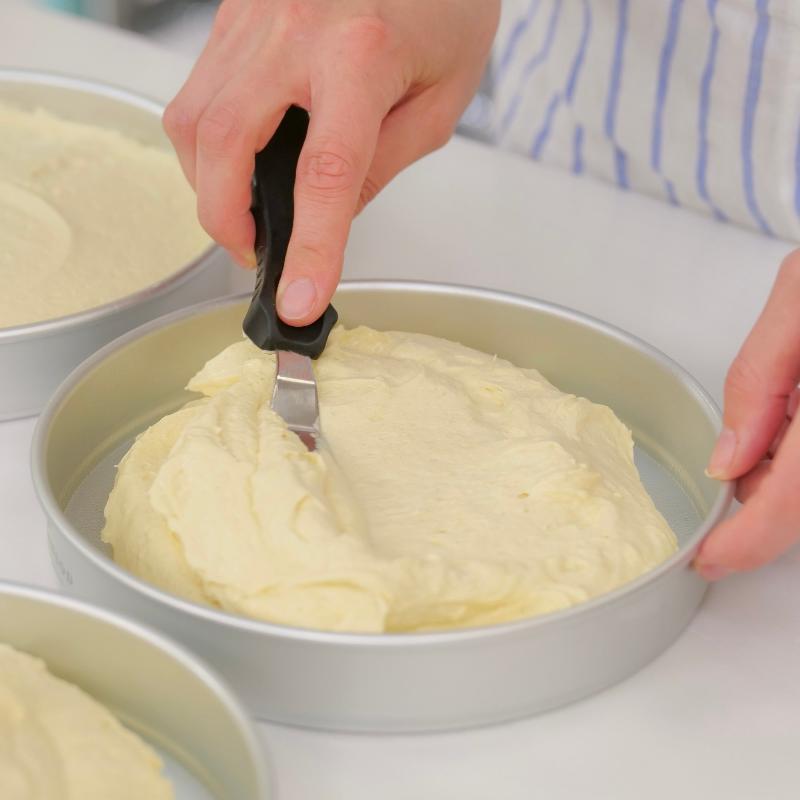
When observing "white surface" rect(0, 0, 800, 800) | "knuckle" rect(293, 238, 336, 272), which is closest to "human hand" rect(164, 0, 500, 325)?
"knuckle" rect(293, 238, 336, 272)

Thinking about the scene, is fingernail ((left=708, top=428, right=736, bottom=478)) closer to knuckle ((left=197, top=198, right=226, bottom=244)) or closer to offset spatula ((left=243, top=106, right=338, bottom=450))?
offset spatula ((left=243, top=106, right=338, bottom=450))

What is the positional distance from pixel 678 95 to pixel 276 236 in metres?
0.58

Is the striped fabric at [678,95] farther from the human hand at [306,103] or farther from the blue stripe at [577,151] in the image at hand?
the human hand at [306,103]

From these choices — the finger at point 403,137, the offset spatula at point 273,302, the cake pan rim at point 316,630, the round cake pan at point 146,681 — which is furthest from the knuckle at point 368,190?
the round cake pan at point 146,681

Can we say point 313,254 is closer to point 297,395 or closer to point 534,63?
point 297,395

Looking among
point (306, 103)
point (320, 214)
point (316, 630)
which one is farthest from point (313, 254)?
point (316, 630)

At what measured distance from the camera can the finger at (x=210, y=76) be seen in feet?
3.16

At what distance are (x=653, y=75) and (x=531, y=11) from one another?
0.60 ft

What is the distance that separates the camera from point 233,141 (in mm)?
916

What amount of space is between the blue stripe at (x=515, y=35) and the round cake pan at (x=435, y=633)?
0.52m

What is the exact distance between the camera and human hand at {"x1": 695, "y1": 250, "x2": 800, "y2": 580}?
0.77m

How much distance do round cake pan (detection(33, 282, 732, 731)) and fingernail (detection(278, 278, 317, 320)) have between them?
0.12m

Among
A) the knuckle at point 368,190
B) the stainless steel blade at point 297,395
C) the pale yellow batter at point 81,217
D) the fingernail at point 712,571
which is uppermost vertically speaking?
the knuckle at point 368,190

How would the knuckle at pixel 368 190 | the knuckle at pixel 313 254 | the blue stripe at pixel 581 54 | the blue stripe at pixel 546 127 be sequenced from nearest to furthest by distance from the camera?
the knuckle at pixel 313 254 < the knuckle at pixel 368 190 < the blue stripe at pixel 581 54 < the blue stripe at pixel 546 127
